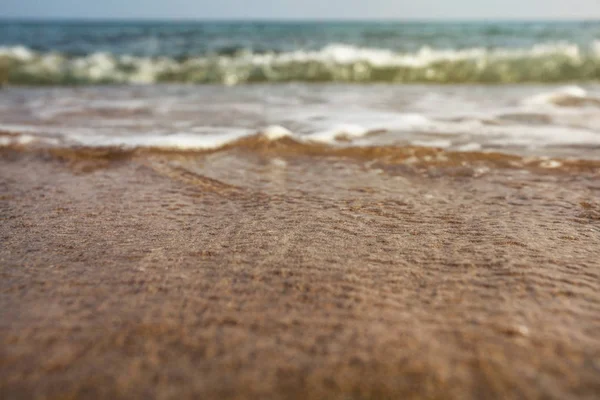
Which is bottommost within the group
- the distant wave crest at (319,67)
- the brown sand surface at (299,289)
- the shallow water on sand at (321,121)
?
the brown sand surface at (299,289)

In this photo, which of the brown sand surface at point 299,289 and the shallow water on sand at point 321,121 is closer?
the brown sand surface at point 299,289

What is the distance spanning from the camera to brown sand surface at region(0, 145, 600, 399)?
91 centimetres

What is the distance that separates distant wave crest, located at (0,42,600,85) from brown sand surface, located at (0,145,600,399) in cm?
652

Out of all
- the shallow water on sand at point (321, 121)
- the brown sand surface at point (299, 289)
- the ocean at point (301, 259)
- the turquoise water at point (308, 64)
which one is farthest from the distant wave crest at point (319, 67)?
the brown sand surface at point (299, 289)

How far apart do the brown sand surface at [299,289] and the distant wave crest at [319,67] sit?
21.4 ft

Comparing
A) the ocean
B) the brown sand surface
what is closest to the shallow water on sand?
the ocean

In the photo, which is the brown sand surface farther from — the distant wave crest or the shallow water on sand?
the distant wave crest

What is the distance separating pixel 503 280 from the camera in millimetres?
1266

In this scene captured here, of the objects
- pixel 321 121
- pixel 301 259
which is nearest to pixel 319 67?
pixel 321 121

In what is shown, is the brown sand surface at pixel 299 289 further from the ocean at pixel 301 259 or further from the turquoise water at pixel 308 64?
the turquoise water at pixel 308 64

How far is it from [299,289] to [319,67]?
815 centimetres

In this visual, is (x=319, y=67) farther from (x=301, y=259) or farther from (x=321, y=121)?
(x=301, y=259)

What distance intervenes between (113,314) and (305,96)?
4.89 metres

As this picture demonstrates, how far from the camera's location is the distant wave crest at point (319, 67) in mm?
8359
